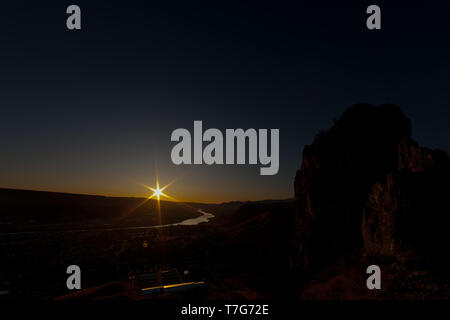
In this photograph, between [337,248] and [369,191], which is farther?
[337,248]

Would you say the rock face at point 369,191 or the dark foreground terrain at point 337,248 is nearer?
the dark foreground terrain at point 337,248

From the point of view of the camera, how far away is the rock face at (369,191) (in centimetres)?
1362

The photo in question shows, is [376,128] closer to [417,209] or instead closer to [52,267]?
[417,209]

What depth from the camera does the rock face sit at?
1362 cm

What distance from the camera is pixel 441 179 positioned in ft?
45.7

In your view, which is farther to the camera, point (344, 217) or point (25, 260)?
point (25, 260)

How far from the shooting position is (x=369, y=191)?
22.5m

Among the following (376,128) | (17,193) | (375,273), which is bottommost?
(17,193)

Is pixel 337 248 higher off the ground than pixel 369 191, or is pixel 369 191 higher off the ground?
pixel 369 191

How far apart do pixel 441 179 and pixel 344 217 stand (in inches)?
458

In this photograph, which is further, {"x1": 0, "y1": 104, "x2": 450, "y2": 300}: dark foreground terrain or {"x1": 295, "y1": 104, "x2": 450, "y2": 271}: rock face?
{"x1": 295, "y1": 104, "x2": 450, "y2": 271}: rock face
